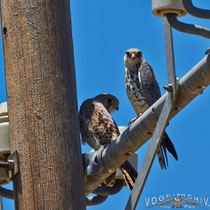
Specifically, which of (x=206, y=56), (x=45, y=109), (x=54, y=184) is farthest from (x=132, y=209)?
(x=206, y=56)

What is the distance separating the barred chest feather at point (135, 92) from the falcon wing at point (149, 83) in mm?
39

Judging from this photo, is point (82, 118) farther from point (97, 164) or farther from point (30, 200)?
point (30, 200)

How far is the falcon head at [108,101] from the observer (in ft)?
22.0

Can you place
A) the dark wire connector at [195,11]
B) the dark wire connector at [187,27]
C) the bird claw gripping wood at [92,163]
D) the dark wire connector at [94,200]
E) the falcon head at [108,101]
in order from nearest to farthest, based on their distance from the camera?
the dark wire connector at [195,11]
the dark wire connector at [187,27]
the bird claw gripping wood at [92,163]
the dark wire connector at [94,200]
the falcon head at [108,101]

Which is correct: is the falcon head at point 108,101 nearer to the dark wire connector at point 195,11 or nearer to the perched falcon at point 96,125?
the perched falcon at point 96,125

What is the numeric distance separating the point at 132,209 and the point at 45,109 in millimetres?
672

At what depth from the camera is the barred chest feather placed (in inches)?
255

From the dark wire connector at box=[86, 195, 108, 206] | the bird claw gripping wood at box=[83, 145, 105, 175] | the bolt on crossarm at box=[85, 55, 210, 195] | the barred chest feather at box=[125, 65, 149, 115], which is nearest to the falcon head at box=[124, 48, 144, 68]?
the barred chest feather at box=[125, 65, 149, 115]

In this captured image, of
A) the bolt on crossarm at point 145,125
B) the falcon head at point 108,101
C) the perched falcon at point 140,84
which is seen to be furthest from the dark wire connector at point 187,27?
the falcon head at point 108,101

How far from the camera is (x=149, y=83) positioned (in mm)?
6527

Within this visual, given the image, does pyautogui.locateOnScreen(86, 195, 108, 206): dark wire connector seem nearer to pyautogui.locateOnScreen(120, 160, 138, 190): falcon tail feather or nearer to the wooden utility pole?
pyautogui.locateOnScreen(120, 160, 138, 190): falcon tail feather

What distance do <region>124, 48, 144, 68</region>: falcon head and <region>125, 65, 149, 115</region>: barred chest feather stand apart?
0.47 ft

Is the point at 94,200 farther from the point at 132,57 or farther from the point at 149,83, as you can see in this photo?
the point at 132,57

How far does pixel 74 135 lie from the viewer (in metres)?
3.56
